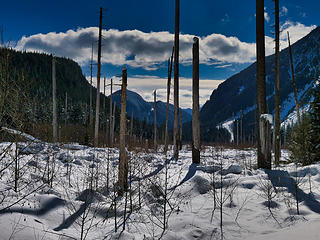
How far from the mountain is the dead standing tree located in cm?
10150

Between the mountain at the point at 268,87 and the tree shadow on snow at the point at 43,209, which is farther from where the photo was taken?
the mountain at the point at 268,87

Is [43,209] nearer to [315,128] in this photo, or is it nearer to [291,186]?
[291,186]

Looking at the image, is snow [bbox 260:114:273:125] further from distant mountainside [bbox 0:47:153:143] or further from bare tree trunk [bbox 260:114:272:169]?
A: distant mountainside [bbox 0:47:153:143]

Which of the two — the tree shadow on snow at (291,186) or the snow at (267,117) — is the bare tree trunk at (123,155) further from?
the snow at (267,117)

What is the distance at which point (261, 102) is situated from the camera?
6.68 metres

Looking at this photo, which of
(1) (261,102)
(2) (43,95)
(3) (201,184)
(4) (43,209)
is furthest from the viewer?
(2) (43,95)

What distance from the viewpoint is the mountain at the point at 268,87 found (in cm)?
12906

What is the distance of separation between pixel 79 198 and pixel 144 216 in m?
1.86

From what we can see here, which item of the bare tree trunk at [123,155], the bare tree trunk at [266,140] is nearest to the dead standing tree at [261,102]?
the bare tree trunk at [266,140]

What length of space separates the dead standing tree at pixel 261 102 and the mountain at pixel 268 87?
333 feet

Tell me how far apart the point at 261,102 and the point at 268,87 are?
523ft

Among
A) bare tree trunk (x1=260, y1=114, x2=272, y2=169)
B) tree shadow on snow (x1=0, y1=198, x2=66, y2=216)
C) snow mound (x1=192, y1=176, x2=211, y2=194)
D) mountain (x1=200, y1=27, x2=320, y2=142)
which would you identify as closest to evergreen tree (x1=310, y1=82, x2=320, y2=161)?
bare tree trunk (x1=260, y1=114, x2=272, y2=169)

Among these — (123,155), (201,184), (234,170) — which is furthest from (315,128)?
(123,155)

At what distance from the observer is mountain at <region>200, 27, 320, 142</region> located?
129 metres
